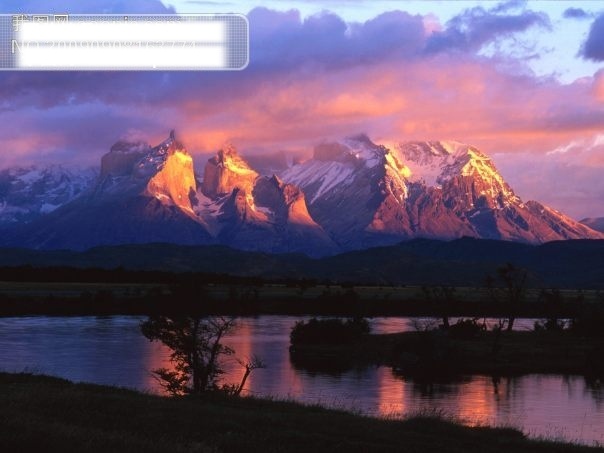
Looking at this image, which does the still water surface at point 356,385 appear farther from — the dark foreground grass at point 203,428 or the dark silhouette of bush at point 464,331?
the dark silhouette of bush at point 464,331

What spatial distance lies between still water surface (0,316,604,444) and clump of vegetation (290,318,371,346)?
1.76 metres

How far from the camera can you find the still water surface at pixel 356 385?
2163 inches

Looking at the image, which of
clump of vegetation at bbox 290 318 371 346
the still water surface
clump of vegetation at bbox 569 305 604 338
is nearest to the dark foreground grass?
the still water surface

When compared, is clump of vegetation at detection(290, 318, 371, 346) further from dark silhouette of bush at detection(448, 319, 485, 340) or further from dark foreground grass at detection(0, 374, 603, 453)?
dark foreground grass at detection(0, 374, 603, 453)

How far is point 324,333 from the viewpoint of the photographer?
100 meters

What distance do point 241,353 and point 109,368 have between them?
17305 millimetres

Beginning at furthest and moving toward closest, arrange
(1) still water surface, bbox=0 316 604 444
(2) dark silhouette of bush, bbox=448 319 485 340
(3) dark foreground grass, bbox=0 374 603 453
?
(2) dark silhouette of bush, bbox=448 319 485 340 < (1) still water surface, bbox=0 316 604 444 < (3) dark foreground grass, bbox=0 374 603 453

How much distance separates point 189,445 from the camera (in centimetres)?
2169

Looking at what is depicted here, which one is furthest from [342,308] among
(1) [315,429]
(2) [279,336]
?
(1) [315,429]

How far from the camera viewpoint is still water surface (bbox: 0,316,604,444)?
54.9 m

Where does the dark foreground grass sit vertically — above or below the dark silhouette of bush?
above

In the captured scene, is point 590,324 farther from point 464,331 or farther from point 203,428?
point 203,428

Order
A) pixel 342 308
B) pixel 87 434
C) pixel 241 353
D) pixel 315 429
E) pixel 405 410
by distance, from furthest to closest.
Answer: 1. pixel 342 308
2. pixel 241 353
3. pixel 405 410
4. pixel 315 429
5. pixel 87 434

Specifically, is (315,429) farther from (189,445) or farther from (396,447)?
(189,445)
